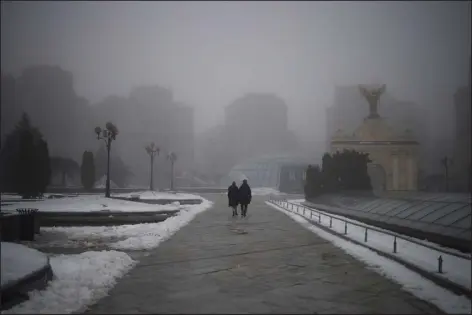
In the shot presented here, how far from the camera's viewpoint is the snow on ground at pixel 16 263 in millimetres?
6175

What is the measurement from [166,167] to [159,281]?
59.6ft

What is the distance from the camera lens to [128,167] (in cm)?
2481

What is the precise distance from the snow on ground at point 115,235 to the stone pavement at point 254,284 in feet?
3.92

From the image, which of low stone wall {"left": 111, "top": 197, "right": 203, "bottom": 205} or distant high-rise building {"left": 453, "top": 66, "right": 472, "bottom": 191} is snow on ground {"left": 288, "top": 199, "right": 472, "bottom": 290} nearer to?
distant high-rise building {"left": 453, "top": 66, "right": 472, "bottom": 191}

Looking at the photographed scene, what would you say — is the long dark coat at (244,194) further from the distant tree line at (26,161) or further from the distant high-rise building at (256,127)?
the distant tree line at (26,161)

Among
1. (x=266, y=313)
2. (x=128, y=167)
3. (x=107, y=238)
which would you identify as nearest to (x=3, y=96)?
(x=107, y=238)

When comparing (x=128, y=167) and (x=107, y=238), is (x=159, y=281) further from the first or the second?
(x=128, y=167)

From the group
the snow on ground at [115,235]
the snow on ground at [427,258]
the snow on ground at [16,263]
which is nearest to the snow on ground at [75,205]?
the snow on ground at [115,235]

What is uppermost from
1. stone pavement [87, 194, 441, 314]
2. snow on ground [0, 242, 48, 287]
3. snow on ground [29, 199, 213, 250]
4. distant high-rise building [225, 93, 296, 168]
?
distant high-rise building [225, 93, 296, 168]

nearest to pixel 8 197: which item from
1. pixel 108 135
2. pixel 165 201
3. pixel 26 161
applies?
pixel 26 161

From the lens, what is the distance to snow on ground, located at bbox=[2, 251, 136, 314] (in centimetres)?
621

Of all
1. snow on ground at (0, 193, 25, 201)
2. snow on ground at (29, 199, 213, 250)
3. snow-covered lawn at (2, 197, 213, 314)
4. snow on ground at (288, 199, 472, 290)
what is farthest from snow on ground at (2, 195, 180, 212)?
snow on ground at (288, 199, 472, 290)

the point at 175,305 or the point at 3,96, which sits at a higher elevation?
the point at 3,96

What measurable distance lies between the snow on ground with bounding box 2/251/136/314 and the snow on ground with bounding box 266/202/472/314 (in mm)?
5521
